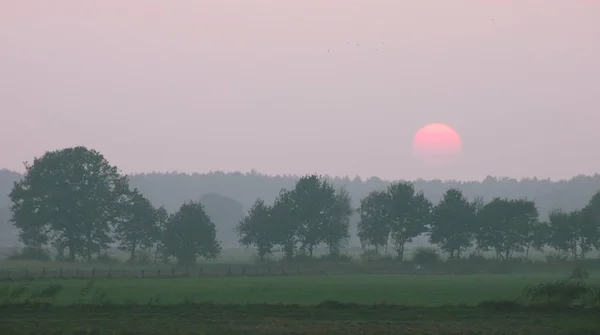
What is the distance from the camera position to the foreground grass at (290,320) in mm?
41250

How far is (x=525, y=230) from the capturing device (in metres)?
122

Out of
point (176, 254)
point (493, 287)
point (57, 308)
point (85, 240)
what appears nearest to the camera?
point (57, 308)

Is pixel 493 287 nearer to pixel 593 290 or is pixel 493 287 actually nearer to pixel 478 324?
pixel 593 290

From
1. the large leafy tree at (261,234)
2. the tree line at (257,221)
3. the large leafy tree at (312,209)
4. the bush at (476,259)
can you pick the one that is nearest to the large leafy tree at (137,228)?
the tree line at (257,221)

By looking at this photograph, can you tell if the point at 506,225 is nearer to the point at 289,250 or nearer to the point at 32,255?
the point at 289,250

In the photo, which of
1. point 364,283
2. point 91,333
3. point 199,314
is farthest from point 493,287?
point 91,333

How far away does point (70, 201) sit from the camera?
126 metres

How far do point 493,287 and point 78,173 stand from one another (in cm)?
7296

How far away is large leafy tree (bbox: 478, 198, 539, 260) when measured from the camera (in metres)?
122

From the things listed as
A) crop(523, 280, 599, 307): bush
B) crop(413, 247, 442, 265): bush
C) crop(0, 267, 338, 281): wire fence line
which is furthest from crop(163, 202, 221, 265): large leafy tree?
crop(523, 280, 599, 307): bush

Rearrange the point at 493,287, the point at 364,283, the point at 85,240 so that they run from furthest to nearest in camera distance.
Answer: the point at 85,240
the point at 364,283
the point at 493,287

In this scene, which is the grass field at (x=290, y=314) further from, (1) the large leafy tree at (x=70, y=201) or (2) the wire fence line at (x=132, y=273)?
(1) the large leafy tree at (x=70, y=201)

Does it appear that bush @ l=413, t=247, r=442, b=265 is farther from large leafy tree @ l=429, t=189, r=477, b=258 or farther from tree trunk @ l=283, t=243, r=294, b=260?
tree trunk @ l=283, t=243, r=294, b=260

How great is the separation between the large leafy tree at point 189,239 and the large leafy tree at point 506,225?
122 feet
